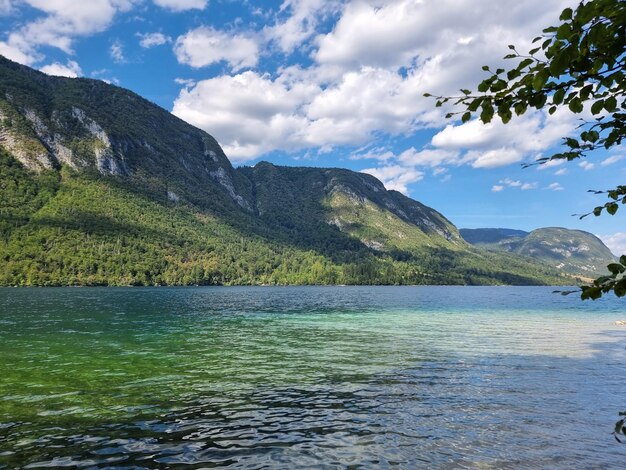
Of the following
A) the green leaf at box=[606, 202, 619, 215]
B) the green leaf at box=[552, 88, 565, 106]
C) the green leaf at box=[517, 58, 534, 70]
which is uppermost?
the green leaf at box=[517, 58, 534, 70]

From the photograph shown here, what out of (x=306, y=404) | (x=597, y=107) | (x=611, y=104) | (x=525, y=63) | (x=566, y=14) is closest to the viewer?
(x=566, y=14)

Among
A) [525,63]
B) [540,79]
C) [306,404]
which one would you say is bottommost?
[306,404]

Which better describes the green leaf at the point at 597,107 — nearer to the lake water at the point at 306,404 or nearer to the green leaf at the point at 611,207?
the green leaf at the point at 611,207

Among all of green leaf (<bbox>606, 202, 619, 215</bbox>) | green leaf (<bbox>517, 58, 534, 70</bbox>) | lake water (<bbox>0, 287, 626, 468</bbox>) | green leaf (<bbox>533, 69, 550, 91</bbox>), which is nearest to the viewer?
green leaf (<bbox>533, 69, 550, 91</bbox>)

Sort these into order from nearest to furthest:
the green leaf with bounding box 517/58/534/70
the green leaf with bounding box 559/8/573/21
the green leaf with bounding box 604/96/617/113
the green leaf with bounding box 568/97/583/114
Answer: the green leaf with bounding box 559/8/573/21 → the green leaf with bounding box 517/58/534/70 → the green leaf with bounding box 604/96/617/113 → the green leaf with bounding box 568/97/583/114

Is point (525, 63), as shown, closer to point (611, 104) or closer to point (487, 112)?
point (487, 112)

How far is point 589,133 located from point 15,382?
29.7 meters

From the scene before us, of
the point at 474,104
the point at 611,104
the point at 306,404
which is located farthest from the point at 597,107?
the point at 306,404

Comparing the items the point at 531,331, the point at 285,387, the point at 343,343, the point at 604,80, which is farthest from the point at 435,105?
the point at 531,331

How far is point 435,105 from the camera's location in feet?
17.7

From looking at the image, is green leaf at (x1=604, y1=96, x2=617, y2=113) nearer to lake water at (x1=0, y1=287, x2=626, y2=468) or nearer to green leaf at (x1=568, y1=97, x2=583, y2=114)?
green leaf at (x1=568, y1=97, x2=583, y2=114)

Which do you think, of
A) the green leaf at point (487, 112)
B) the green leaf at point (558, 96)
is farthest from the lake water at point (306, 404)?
the green leaf at point (558, 96)

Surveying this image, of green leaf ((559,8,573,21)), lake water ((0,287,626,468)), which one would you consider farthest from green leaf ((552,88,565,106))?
lake water ((0,287,626,468))

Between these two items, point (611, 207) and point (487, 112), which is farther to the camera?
point (611, 207)
